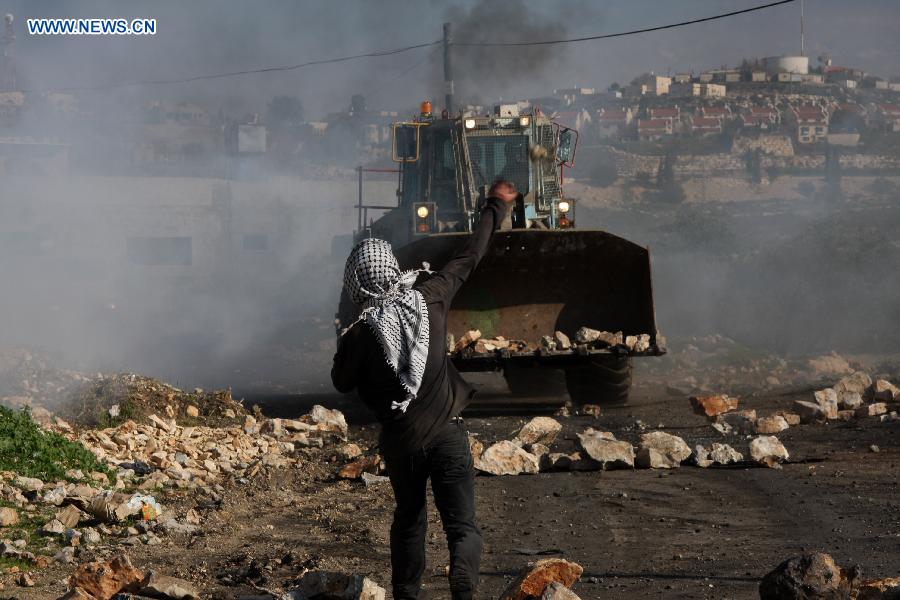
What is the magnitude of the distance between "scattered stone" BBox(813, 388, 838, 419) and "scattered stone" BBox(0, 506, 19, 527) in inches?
268

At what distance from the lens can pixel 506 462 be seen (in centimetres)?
805

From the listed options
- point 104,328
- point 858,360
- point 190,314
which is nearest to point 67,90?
point 190,314

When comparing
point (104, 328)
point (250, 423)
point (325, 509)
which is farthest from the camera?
point (104, 328)

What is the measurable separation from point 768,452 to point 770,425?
152cm

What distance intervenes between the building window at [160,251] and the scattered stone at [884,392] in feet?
82.5

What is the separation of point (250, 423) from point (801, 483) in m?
5.16

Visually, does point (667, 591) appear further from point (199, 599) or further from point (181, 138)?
point (181, 138)

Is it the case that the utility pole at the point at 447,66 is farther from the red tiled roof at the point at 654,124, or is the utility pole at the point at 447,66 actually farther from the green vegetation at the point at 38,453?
the red tiled roof at the point at 654,124

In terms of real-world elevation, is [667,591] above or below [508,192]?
below

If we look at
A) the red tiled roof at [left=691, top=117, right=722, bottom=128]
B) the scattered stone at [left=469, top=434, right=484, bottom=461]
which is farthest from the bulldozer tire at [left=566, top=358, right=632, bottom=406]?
the red tiled roof at [left=691, top=117, right=722, bottom=128]

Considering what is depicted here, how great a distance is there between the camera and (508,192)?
4.44 meters

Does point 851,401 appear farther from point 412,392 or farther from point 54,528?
point 412,392

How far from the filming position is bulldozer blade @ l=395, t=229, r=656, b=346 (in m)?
11.0

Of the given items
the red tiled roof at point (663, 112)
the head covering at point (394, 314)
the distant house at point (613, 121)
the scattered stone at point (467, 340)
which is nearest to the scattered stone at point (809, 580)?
the head covering at point (394, 314)
